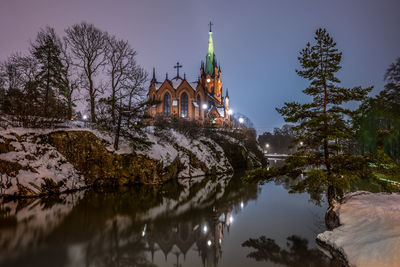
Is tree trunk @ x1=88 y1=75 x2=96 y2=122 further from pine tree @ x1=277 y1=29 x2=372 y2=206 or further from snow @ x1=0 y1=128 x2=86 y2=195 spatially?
pine tree @ x1=277 y1=29 x2=372 y2=206

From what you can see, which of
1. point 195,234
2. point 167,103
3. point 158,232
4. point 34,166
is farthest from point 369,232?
point 167,103

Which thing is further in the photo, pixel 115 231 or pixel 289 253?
pixel 115 231

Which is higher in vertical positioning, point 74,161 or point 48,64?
point 48,64

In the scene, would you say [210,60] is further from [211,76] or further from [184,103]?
[184,103]

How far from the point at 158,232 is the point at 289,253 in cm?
473

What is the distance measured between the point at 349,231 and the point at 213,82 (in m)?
74.1

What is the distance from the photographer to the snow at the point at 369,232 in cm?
542

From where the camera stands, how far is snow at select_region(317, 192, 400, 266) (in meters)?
5.42

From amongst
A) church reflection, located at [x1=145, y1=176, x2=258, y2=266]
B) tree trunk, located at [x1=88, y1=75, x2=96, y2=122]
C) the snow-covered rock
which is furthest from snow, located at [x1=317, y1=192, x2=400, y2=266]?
tree trunk, located at [x1=88, y1=75, x2=96, y2=122]

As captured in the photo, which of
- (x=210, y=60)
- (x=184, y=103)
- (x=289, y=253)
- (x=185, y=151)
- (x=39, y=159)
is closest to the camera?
(x=289, y=253)

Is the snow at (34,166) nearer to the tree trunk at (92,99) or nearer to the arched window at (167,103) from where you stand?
the tree trunk at (92,99)

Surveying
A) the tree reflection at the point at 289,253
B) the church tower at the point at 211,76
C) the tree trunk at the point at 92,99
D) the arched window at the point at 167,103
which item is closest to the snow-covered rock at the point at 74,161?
the tree trunk at the point at 92,99

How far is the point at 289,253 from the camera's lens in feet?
22.4

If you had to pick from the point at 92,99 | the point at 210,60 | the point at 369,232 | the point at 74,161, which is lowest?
the point at 369,232
